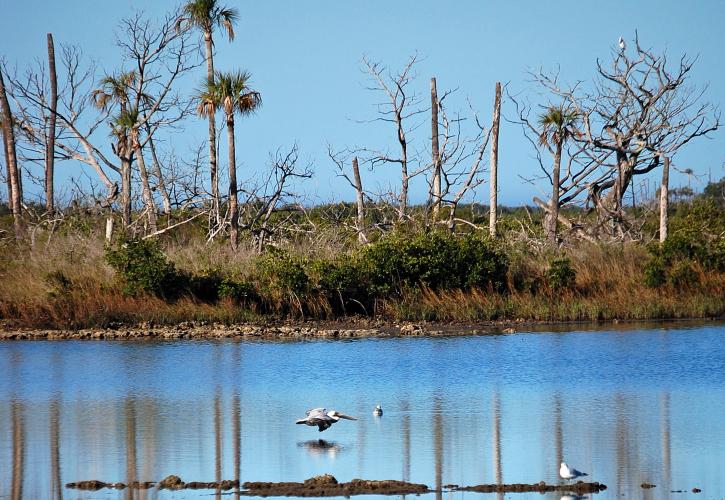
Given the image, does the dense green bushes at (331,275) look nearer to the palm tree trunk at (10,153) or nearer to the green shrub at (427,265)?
the green shrub at (427,265)

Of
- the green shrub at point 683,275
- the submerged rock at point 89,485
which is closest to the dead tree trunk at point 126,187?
the green shrub at point 683,275

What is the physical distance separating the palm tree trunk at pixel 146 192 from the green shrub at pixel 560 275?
13.5 meters

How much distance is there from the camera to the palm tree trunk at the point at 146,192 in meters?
34.7

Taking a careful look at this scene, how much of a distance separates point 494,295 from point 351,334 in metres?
4.25

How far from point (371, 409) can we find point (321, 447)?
2.35 meters

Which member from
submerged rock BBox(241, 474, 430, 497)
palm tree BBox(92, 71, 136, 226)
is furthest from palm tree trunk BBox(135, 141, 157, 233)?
submerged rock BBox(241, 474, 430, 497)

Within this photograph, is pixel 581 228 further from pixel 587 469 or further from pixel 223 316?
pixel 587 469

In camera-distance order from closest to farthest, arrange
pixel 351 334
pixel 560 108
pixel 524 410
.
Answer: pixel 524 410, pixel 351 334, pixel 560 108

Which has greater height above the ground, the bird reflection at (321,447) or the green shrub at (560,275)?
the green shrub at (560,275)

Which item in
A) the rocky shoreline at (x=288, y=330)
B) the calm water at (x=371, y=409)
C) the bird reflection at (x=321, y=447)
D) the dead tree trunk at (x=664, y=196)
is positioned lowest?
the bird reflection at (x=321, y=447)

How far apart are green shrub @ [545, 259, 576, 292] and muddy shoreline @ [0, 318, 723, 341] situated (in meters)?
1.53

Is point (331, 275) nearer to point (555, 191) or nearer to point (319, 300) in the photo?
point (319, 300)

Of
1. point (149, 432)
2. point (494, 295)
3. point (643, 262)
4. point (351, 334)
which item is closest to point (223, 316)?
point (351, 334)

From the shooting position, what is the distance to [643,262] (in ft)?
89.5
